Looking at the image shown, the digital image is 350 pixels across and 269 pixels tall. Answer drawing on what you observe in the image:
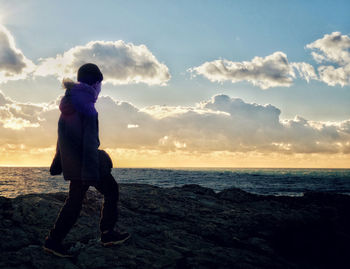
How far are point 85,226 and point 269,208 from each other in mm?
4741

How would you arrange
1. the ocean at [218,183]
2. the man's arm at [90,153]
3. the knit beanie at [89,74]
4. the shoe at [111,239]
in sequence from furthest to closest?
the ocean at [218,183]
the shoe at [111,239]
the knit beanie at [89,74]
the man's arm at [90,153]

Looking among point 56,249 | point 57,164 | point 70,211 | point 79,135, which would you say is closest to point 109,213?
point 70,211

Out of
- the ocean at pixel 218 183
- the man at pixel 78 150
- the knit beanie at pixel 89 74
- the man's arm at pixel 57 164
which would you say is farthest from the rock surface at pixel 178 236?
the ocean at pixel 218 183

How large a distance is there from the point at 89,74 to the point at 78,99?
1.40 feet

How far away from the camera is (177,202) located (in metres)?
6.86

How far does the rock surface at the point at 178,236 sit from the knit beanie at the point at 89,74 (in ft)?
7.40

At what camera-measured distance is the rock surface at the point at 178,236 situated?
379 centimetres

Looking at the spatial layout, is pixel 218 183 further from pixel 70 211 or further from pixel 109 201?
pixel 70 211

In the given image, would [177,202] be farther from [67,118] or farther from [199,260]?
[67,118]

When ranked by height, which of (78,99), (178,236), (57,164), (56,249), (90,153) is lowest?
(178,236)

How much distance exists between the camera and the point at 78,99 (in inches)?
138

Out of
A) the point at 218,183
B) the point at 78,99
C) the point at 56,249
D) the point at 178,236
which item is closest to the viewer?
the point at 78,99

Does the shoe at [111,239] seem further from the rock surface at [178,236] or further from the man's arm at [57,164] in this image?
the man's arm at [57,164]

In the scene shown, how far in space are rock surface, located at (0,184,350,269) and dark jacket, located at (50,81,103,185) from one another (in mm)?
1155
